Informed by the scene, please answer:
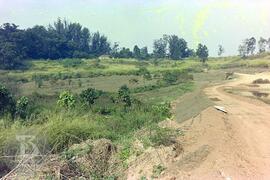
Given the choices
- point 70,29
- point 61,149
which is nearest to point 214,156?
point 61,149

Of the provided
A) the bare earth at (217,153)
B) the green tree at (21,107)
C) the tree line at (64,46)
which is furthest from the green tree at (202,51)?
the bare earth at (217,153)

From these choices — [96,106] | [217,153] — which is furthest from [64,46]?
[217,153]

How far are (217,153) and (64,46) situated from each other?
330 ft

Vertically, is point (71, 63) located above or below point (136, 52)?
below

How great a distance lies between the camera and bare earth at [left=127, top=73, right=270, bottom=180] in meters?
12.7

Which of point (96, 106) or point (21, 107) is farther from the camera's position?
point (96, 106)

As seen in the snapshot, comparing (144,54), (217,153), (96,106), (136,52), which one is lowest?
(144,54)

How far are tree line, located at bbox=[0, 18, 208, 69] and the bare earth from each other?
68332 millimetres

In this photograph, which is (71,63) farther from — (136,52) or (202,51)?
(202,51)

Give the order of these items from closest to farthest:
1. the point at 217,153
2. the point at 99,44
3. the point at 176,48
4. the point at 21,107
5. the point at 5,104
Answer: the point at 217,153 < the point at 5,104 < the point at 21,107 < the point at 176,48 < the point at 99,44

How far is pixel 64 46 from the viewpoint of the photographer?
11206cm

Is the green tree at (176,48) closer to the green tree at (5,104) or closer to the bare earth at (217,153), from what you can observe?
the green tree at (5,104)

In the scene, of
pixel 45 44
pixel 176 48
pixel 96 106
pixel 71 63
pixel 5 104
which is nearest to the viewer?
pixel 5 104

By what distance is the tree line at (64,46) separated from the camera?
3446 inches
